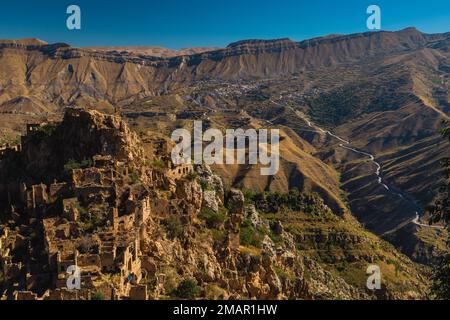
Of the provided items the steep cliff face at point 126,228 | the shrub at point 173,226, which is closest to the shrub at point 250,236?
the steep cliff face at point 126,228

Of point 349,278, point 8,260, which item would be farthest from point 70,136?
point 349,278

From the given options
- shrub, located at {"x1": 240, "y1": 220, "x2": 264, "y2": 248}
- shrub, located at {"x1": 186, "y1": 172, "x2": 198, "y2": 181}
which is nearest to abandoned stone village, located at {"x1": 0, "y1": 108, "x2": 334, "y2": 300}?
shrub, located at {"x1": 186, "y1": 172, "x2": 198, "y2": 181}

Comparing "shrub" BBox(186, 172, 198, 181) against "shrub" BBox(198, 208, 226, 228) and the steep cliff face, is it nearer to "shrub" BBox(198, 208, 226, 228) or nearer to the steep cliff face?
the steep cliff face

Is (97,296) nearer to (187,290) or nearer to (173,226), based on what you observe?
(187,290)

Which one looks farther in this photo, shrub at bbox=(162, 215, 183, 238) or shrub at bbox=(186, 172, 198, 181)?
shrub at bbox=(186, 172, 198, 181)

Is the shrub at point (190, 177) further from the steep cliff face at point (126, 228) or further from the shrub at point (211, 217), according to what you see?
the shrub at point (211, 217)

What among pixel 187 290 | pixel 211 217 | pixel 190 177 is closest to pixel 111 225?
pixel 187 290

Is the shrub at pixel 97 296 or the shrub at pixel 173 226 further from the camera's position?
the shrub at pixel 173 226
